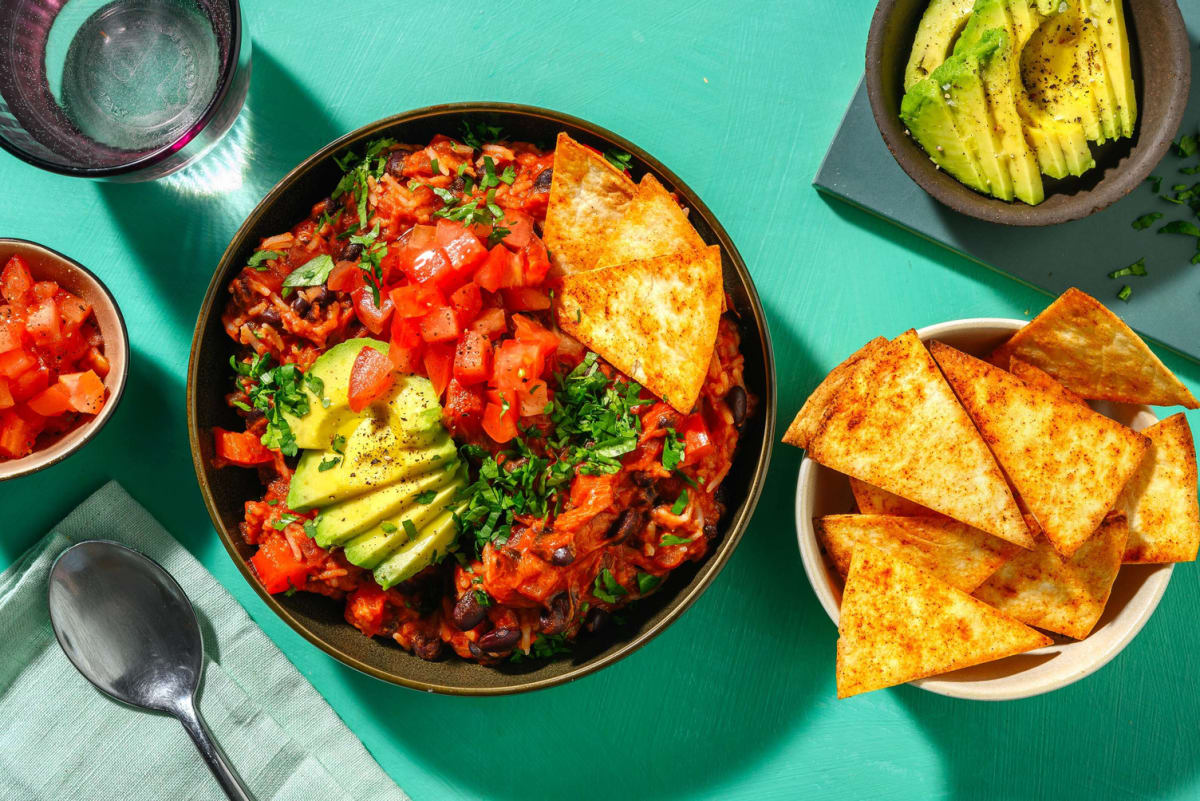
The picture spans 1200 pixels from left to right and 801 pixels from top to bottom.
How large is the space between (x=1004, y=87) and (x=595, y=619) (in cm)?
212

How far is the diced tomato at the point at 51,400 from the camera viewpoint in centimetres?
289

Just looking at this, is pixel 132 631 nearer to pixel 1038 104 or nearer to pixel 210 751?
pixel 210 751

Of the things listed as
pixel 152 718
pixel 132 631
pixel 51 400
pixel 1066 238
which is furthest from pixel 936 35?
pixel 152 718

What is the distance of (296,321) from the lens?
269 centimetres

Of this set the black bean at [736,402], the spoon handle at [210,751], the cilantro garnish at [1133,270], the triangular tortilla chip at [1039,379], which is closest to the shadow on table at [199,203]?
the spoon handle at [210,751]

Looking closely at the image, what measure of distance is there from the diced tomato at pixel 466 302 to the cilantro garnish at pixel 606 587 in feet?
2.86

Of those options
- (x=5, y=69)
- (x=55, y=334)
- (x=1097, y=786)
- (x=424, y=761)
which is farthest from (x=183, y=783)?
(x=1097, y=786)

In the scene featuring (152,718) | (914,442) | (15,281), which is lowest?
(152,718)

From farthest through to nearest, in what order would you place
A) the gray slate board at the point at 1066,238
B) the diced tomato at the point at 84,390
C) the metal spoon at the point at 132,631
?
the gray slate board at the point at 1066,238
the metal spoon at the point at 132,631
the diced tomato at the point at 84,390

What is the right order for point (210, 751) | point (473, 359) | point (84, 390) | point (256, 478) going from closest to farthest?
point (473, 359) → point (84, 390) → point (256, 478) → point (210, 751)

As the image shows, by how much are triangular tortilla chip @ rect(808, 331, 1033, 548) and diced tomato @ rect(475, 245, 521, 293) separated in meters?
1.07

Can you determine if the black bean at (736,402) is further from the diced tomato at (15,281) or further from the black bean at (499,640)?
the diced tomato at (15,281)

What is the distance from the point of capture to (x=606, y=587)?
110 inches

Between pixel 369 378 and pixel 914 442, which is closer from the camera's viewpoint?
pixel 369 378
